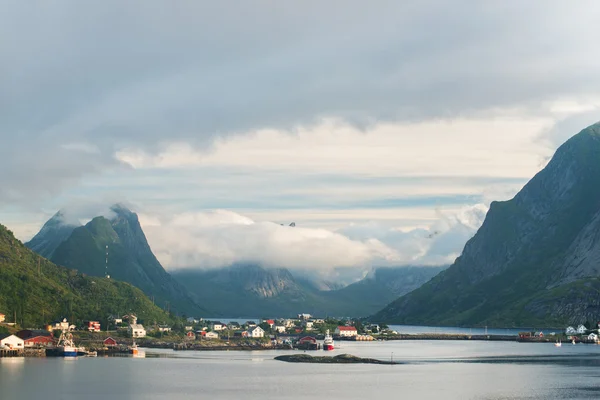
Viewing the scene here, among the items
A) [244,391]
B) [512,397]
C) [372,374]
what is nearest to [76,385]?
[244,391]

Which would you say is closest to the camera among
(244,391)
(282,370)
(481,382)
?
(244,391)

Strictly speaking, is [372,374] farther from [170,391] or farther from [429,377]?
[170,391]

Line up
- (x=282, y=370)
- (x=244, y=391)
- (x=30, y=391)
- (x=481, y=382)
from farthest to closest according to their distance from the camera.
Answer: (x=282, y=370), (x=481, y=382), (x=244, y=391), (x=30, y=391)

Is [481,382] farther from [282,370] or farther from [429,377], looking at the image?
[282,370]

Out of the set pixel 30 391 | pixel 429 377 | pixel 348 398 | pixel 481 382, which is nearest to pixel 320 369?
pixel 429 377

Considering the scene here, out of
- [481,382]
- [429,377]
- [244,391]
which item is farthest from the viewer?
[429,377]

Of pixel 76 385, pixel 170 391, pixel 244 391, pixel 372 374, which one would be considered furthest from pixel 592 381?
pixel 76 385

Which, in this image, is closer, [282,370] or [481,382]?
[481,382]

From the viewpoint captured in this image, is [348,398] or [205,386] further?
[205,386]

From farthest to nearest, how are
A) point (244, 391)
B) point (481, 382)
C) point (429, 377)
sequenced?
1. point (429, 377)
2. point (481, 382)
3. point (244, 391)
